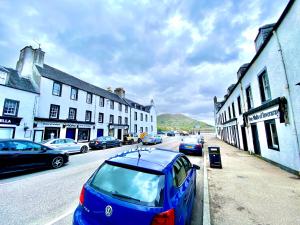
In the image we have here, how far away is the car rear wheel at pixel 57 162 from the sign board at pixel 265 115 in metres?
12.2

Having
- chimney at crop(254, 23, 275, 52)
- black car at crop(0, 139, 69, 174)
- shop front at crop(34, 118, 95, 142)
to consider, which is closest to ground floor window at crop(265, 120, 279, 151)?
chimney at crop(254, 23, 275, 52)

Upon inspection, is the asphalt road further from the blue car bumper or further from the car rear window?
the blue car bumper

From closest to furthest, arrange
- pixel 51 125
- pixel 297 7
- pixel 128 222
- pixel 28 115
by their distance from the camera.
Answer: pixel 128 222 → pixel 297 7 → pixel 28 115 → pixel 51 125

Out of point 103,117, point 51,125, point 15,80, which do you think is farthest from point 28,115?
point 103,117

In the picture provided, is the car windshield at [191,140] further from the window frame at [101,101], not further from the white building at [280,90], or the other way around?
the window frame at [101,101]

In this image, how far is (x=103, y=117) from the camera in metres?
24.7

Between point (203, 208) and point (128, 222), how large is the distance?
2810mm

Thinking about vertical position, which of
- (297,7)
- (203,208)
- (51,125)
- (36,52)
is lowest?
(203,208)

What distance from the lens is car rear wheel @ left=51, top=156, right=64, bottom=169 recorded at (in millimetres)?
7965

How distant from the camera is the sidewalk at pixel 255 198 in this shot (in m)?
3.33

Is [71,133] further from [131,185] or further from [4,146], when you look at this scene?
[131,185]

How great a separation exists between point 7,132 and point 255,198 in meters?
18.6

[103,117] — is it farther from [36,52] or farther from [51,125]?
[36,52]

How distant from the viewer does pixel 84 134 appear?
20.9 meters
